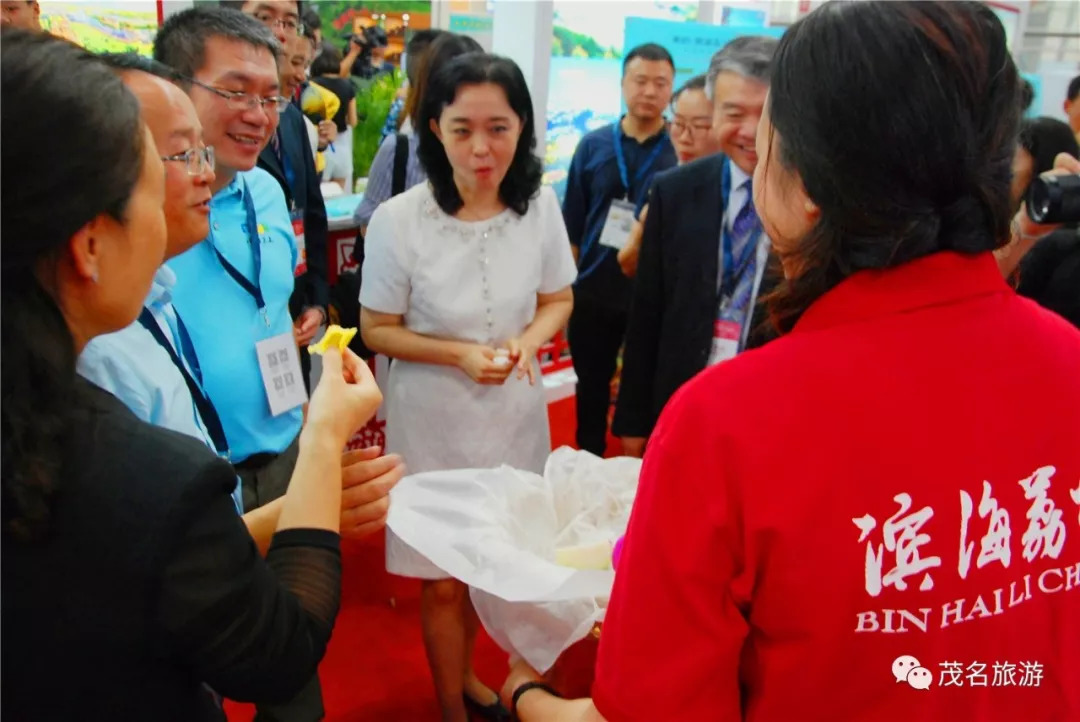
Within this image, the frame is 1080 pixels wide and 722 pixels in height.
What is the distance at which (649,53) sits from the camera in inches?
144

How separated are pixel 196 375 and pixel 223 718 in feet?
2.63

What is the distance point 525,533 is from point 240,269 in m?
0.79

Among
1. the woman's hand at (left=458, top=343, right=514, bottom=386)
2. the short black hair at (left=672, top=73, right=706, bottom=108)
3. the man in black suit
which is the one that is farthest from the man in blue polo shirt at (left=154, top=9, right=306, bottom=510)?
the short black hair at (left=672, top=73, right=706, bottom=108)

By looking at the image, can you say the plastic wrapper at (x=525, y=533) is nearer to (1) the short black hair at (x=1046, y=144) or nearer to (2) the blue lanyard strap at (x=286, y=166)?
(2) the blue lanyard strap at (x=286, y=166)

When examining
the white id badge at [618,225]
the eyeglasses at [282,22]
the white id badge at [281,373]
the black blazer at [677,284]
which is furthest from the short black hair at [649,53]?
the white id badge at [281,373]

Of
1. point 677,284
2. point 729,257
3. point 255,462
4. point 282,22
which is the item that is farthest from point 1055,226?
point 282,22

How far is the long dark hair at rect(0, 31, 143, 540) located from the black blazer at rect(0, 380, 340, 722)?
1.0 inches

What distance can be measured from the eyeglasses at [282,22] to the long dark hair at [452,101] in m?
1.25

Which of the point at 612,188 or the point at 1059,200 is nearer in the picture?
the point at 1059,200

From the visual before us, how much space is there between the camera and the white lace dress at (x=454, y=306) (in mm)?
2139

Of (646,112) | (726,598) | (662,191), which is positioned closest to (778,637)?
(726,598)

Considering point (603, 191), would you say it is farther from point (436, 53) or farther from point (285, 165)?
point (285, 165)

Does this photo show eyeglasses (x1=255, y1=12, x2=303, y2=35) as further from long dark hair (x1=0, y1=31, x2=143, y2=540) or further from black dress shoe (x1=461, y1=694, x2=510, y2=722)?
long dark hair (x1=0, y1=31, x2=143, y2=540)

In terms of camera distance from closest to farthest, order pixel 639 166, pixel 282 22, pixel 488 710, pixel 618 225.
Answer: pixel 488 710, pixel 282 22, pixel 618 225, pixel 639 166
